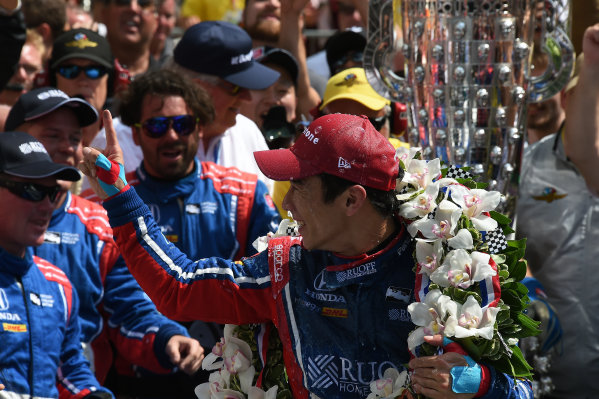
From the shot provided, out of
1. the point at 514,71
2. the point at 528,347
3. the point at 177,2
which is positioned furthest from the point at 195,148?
the point at 177,2

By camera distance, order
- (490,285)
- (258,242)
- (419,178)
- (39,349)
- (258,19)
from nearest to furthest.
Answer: (490,285) → (419,178) → (258,242) → (39,349) → (258,19)

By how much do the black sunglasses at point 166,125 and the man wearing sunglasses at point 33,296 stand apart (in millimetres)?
683

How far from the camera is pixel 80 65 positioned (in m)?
5.75

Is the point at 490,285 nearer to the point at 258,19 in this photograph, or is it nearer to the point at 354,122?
the point at 354,122

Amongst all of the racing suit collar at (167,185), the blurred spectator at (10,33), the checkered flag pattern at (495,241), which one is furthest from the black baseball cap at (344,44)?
the checkered flag pattern at (495,241)

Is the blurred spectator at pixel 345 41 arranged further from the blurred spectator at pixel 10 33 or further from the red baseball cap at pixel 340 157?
the red baseball cap at pixel 340 157

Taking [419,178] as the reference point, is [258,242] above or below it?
below

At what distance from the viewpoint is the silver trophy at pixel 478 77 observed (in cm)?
437

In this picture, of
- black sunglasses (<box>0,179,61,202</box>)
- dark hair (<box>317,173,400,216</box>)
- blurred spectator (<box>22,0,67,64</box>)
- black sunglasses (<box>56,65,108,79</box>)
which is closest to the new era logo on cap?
black sunglasses (<box>0,179,61,202</box>)

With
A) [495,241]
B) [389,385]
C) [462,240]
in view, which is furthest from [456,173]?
[389,385]

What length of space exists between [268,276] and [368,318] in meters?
0.41

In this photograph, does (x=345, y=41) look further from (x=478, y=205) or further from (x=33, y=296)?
(x=478, y=205)

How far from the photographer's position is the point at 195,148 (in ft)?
15.5

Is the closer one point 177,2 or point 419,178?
point 419,178
